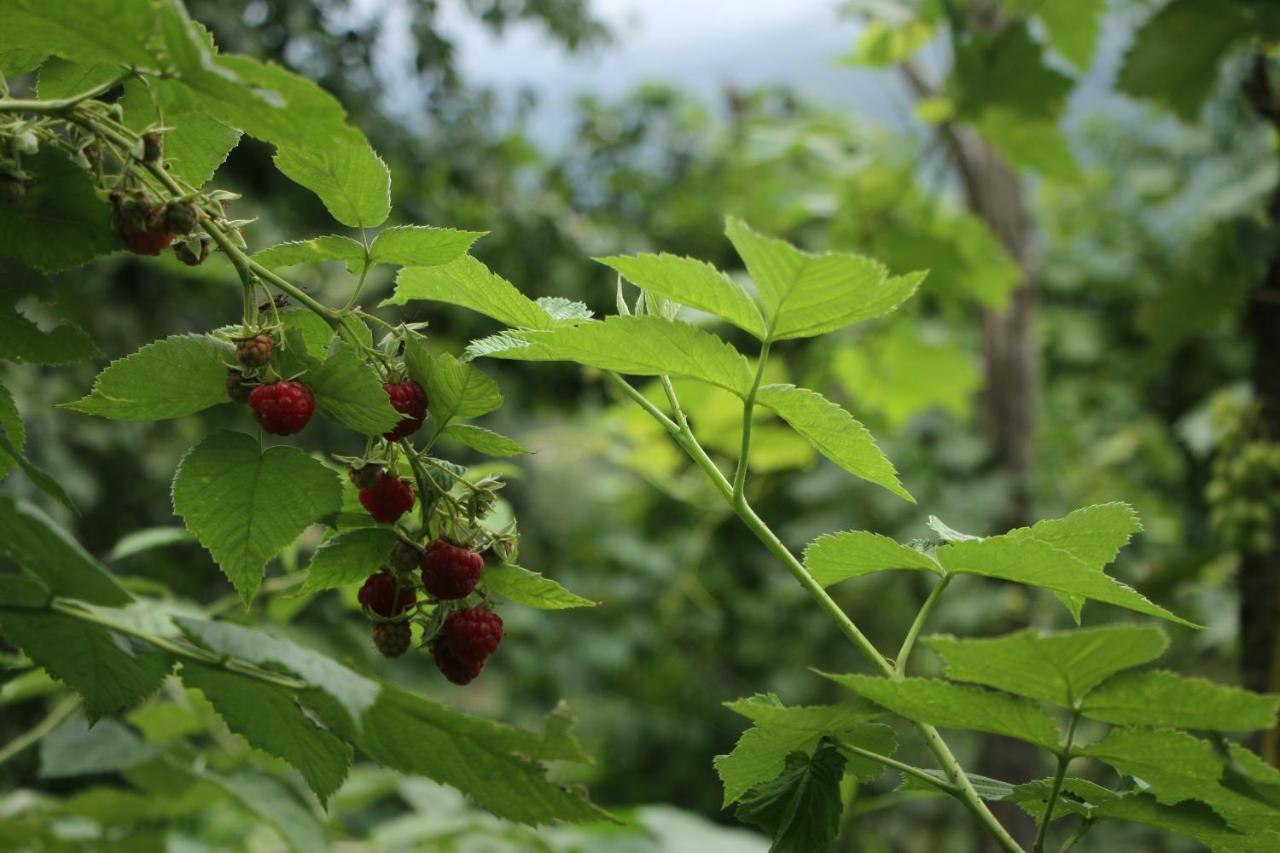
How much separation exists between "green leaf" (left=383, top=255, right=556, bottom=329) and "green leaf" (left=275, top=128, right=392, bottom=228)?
3 centimetres

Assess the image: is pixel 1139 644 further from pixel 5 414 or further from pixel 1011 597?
pixel 1011 597

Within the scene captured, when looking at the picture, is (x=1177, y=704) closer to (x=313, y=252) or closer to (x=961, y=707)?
(x=961, y=707)

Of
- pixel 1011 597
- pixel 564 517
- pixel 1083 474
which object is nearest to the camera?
pixel 1011 597

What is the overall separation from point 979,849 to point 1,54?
1.79 meters

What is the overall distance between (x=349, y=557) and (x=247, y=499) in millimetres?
41

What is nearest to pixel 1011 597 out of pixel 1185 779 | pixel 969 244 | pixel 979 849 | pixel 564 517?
pixel 979 849

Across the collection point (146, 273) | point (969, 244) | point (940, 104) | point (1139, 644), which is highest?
point (1139, 644)

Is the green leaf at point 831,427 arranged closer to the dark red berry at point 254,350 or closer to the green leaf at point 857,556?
the green leaf at point 857,556

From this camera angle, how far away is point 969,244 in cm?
166

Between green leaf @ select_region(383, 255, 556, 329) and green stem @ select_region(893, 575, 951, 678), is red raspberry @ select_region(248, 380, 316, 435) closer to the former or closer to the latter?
green leaf @ select_region(383, 255, 556, 329)

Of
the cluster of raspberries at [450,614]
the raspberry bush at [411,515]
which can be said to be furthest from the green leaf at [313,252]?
the cluster of raspberries at [450,614]

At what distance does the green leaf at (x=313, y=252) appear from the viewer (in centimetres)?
39

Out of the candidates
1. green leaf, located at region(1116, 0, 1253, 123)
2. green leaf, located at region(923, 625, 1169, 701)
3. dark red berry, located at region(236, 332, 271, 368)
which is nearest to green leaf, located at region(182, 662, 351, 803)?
dark red berry, located at region(236, 332, 271, 368)

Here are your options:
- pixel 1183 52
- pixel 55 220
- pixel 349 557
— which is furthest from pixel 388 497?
pixel 1183 52
